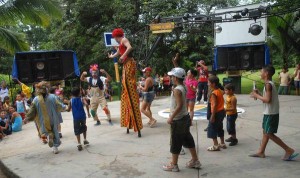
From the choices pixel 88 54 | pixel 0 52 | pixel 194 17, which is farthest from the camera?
pixel 0 52

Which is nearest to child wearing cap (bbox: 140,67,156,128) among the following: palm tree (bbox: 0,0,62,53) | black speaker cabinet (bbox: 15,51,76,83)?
black speaker cabinet (bbox: 15,51,76,83)

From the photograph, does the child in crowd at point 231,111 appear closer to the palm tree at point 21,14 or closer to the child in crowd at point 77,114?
the child in crowd at point 77,114

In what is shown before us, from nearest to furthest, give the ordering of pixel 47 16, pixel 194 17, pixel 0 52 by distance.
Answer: pixel 47 16 → pixel 194 17 → pixel 0 52

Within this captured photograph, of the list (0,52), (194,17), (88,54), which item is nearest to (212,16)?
(194,17)

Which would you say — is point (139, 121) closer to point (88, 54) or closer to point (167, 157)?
point (167, 157)

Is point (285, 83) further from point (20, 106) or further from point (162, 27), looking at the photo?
point (20, 106)

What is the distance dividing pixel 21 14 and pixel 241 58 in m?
9.50

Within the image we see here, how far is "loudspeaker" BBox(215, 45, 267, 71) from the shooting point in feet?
49.2

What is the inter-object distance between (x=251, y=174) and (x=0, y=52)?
26.1 metres

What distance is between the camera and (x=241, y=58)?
50.3ft

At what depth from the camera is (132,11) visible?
19516 millimetres

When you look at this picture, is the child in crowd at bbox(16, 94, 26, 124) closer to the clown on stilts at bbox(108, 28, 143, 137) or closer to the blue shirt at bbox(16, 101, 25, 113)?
the blue shirt at bbox(16, 101, 25, 113)

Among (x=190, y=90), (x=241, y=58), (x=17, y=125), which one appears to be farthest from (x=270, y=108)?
(x=241, y=58)

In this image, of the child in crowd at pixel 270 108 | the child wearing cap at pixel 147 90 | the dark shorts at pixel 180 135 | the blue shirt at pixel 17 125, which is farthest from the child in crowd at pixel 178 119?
the blue shirt at pixel 17 125
